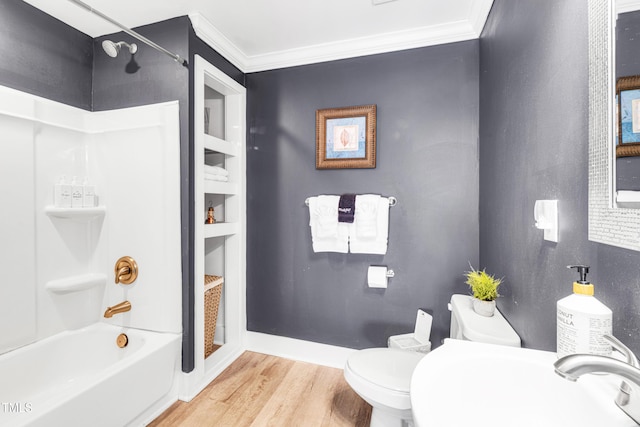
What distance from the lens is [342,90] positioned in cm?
214

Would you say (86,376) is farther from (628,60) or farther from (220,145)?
(628,60)

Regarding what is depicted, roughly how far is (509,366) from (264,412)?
1484 millimetres

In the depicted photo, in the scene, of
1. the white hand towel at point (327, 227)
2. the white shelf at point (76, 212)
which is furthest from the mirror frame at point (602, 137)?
the white shelf at point (76, 212)

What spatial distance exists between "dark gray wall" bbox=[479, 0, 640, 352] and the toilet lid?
0.52 metres

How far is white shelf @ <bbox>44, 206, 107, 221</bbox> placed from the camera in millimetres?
1758

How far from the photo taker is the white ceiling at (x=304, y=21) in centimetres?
171

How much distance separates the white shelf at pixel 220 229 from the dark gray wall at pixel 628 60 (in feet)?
6.48

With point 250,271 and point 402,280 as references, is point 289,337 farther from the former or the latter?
point 402,280

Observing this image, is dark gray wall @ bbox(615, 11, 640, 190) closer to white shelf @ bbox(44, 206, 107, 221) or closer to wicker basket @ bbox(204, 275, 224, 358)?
wicker basket @ bbox(204, 275, 224, 358)

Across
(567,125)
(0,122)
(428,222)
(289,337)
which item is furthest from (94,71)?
(567,125)

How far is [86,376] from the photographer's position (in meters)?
1.84

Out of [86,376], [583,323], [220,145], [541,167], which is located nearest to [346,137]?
[220,145]

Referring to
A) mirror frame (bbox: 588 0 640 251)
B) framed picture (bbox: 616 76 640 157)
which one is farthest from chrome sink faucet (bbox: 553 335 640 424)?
framed picture (bbox: 616 76 640 157)

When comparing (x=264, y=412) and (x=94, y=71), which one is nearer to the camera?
(x=264, y=412)
